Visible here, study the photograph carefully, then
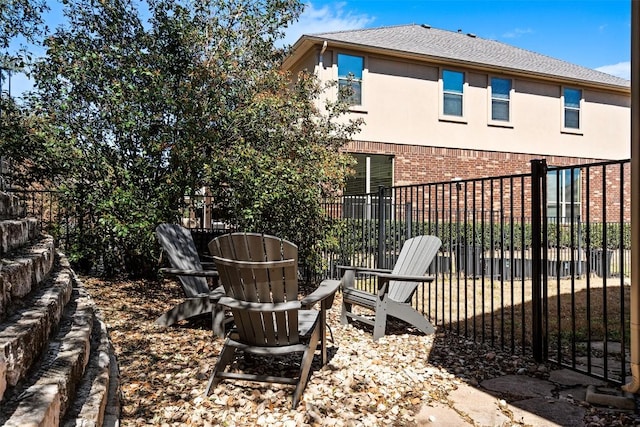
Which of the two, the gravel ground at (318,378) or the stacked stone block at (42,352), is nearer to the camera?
the stacked stone block at (42,352)

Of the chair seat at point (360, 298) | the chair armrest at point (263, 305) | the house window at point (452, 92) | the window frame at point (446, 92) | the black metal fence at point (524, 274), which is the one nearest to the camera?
the chair armrest at point (263, 305)

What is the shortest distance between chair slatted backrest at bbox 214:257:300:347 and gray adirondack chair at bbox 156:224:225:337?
86cm

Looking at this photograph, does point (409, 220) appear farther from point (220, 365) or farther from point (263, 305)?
point (220, 365)

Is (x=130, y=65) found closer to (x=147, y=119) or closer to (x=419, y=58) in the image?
(x=147, y=119)

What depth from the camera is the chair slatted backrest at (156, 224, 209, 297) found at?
530cm

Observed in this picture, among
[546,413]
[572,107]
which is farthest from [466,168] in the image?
[546,413]

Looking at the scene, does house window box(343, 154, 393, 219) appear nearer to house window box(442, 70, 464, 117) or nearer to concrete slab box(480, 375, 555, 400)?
house window box(442, 70, 464, 117)

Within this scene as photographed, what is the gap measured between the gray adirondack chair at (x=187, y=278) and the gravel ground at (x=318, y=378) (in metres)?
0.18

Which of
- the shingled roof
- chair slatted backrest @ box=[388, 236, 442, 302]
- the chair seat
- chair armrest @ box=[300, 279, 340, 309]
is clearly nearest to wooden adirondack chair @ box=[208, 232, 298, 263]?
chair armrest @ box=[300, 279, 340, 309]

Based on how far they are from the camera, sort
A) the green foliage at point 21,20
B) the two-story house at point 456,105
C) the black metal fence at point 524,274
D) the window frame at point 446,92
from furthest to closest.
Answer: the window frame at point 446,92
the two-story house at point 456,105
the green foliage at point 21,20
the black metal fence at point 524,274

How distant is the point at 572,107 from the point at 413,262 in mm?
15081

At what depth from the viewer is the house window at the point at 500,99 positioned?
52.3 feet

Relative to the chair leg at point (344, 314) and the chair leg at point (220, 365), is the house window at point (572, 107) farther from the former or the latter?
the chair leg at point (220, 365)

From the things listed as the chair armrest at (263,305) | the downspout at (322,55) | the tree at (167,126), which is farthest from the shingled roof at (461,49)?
the chair armrest at (263,305)
